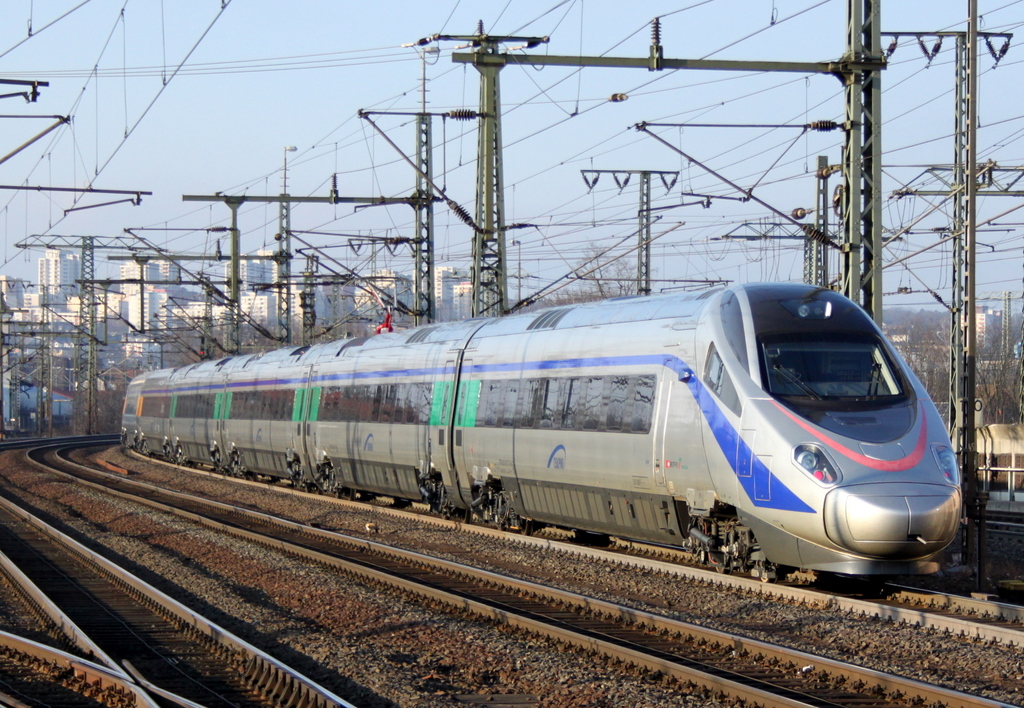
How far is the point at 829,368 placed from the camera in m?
12.8

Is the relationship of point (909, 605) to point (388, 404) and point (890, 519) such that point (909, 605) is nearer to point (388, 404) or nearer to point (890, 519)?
point (890, 519)

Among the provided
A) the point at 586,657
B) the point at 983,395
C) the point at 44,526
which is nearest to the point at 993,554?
the point at 586,657

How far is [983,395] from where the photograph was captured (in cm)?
6556

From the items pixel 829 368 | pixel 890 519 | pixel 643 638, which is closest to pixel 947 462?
pixel 890 519

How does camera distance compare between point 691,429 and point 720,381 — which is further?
point 691,429

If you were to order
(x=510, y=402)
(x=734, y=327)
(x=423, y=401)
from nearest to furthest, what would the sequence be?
(x=734, y=327) → (x=510, y=402) → (x=423, y=401)

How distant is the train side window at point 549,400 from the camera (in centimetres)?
1664

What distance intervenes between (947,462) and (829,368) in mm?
1514

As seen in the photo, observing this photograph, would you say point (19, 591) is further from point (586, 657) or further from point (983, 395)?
point (983, 395)

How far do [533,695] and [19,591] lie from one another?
824 centimetres

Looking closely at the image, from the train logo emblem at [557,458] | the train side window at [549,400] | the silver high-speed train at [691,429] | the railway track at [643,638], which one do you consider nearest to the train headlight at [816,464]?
the silver high-speed train at [691,429]

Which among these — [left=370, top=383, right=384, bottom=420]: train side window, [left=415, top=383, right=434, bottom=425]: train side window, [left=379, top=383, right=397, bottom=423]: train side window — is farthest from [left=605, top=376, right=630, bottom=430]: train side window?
[left=370, top=383, right=384, bottom=420]: train side window

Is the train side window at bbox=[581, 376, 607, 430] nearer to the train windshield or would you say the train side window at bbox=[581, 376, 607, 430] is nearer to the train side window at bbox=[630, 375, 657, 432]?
the train side window at bbox=[630, 375, 657, 432]

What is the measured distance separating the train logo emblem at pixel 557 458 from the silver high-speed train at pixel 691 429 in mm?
32
